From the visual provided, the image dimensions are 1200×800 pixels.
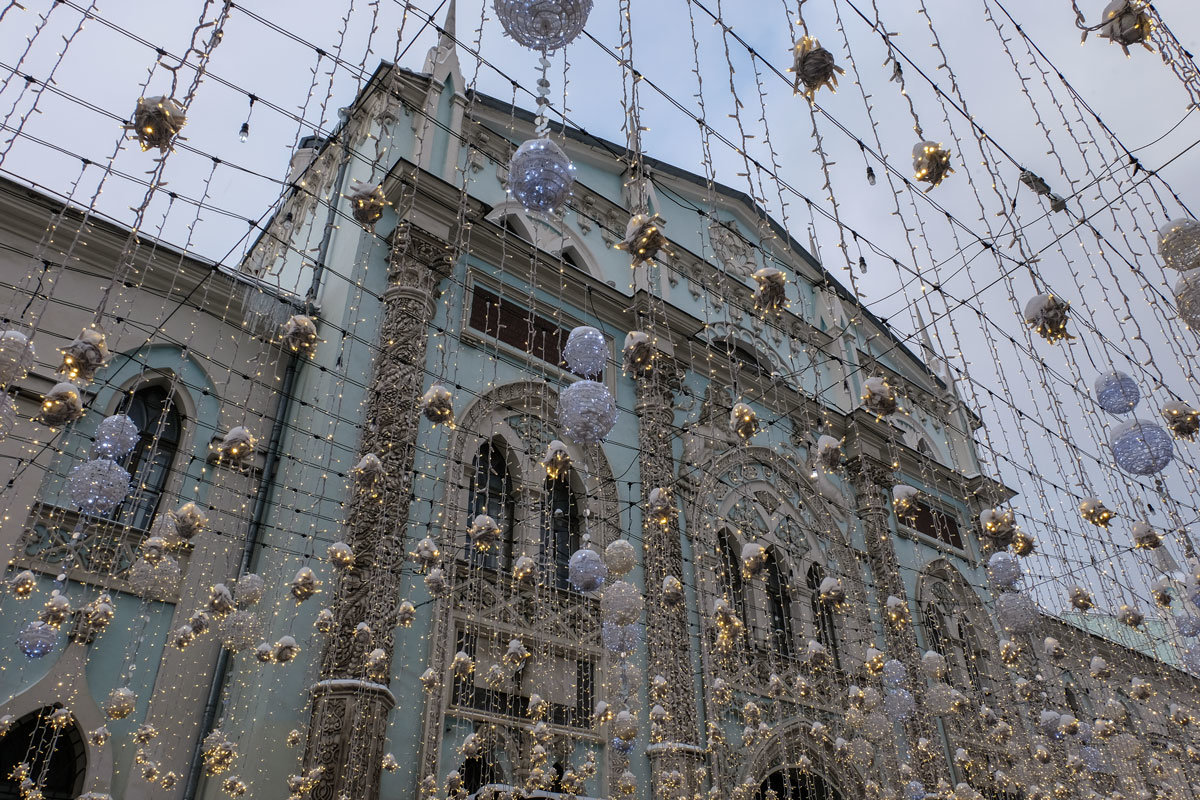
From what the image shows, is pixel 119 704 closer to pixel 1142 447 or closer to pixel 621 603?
pixel 621 603

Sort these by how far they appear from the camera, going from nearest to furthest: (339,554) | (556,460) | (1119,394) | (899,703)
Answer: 1. (556,460)
2. (339,554)
3. (1119,394)
4. (899,703)

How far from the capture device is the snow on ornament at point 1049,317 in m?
6.21

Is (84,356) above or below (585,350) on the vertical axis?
below

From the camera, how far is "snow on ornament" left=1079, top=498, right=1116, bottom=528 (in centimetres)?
791

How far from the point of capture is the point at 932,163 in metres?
5.44

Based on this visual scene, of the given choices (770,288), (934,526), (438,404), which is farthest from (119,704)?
(934,526)

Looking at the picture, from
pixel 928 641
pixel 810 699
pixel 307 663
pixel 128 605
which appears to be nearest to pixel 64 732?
pixel 128 605

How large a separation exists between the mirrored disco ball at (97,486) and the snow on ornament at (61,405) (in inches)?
73.2

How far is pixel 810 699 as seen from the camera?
12.8 m

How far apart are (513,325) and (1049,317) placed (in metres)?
7.49

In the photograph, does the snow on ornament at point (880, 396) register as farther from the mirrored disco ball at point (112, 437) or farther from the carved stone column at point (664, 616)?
the mirrored disco ball at point (112, 437)

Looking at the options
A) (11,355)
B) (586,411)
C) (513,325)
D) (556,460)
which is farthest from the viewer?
(513,325)

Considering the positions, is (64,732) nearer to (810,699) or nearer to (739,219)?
(810,699)

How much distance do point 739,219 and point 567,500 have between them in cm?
953
